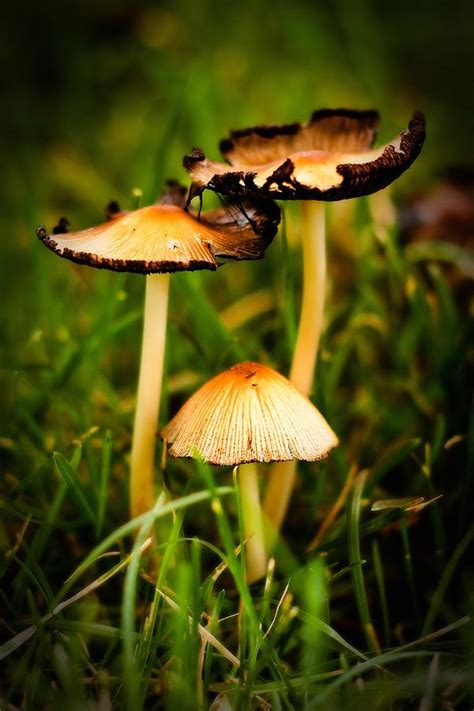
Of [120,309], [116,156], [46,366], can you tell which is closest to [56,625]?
[46,366]

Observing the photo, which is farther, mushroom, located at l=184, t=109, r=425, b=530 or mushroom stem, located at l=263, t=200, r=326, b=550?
mushroom stem, located at l=263, t=200, r=326, b=550

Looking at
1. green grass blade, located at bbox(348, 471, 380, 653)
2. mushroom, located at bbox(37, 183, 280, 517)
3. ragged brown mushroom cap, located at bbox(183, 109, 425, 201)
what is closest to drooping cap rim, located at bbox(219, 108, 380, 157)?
ragged brown mushroom cap, located at bbox(183, 109, 425, 201)

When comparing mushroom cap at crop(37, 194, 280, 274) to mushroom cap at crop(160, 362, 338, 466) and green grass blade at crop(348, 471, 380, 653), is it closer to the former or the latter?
mushroom cap at crop(160, 362, 338, 466)

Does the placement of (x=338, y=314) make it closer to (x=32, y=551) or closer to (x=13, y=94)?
(x=32, y=551)

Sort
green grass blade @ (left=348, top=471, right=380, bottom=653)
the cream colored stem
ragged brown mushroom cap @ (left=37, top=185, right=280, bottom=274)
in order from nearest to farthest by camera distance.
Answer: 1. ragged brown mushroom cap @ (left=37, top=185, right=280, bottom=274)
2. green grass blade @ (left=348, top=471, right=380, bottom=653)
3. the cream colored stem

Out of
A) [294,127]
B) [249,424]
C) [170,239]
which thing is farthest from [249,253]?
[294,127]

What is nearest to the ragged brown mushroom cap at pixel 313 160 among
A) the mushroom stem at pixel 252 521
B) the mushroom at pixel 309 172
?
the mushroom at pixel 309 172
